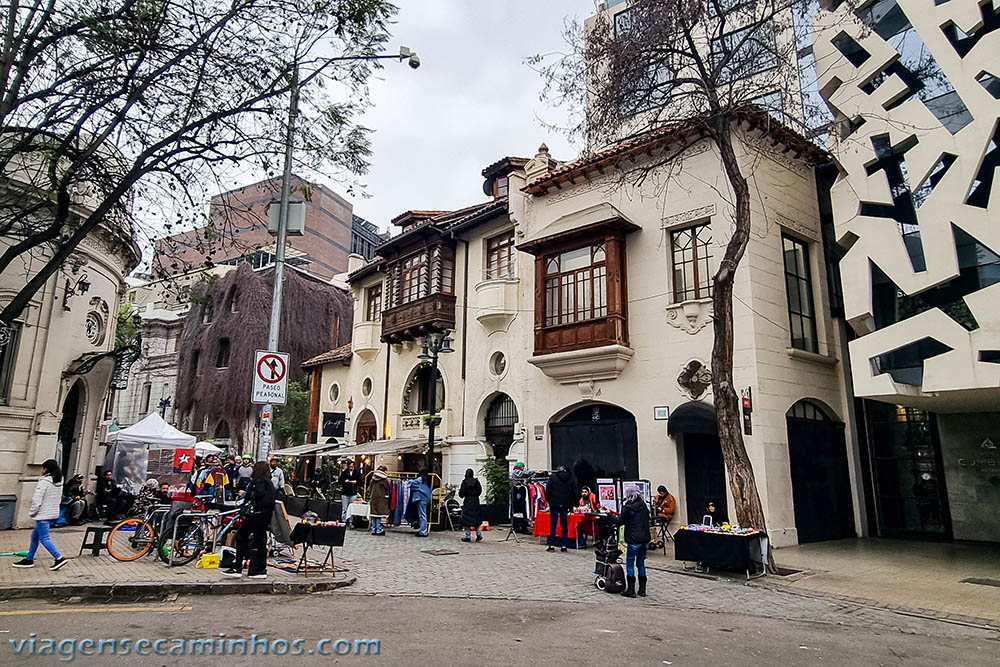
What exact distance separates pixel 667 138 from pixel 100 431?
1967 cm

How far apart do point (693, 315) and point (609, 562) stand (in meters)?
8.08

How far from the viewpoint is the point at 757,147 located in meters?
16.7

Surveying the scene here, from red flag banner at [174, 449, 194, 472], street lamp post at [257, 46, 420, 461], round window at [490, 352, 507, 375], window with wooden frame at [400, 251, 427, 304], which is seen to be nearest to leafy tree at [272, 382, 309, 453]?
red flag banner at [174, 449, 194, 472]

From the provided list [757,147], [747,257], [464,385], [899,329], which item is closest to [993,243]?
[899,329]

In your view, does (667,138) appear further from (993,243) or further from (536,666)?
(536,666)

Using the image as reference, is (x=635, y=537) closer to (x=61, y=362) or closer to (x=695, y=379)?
(x=695, y=379)

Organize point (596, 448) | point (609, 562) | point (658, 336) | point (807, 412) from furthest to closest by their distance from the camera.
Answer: point (596, 448), point (658, 336), point (807, 412), point (609, 562)

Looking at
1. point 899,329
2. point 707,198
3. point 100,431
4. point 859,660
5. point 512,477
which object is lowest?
point 859,660

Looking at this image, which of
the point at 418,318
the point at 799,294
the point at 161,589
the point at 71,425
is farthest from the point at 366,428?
the point at 161,589

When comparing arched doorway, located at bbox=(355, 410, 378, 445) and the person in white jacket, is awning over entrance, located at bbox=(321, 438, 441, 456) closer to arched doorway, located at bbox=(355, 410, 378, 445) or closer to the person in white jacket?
arched doorway, located at bbox=(355, 410, 378, 445)

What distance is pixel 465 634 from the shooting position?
22.3 ft

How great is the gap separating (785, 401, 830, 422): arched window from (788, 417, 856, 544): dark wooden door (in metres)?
Answer: 0.11

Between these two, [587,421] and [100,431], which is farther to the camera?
[100,431]

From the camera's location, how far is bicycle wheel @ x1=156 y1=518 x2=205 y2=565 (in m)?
10.6
